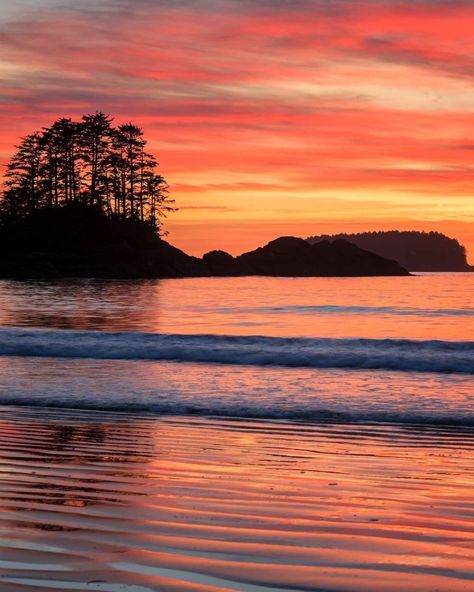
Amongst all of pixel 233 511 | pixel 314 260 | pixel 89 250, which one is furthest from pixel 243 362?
pixel 314 260

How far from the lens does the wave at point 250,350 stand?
2000 cm

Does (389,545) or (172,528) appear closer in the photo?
(389,545)

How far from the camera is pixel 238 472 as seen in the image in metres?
7.34

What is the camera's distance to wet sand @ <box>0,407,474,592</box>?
14.1 ft

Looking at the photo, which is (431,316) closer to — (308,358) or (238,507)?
(308,358)

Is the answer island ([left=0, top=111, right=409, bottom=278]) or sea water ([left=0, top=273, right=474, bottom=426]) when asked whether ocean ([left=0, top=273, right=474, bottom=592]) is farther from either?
island ([left=0, top=111, right=409, bottom=278])

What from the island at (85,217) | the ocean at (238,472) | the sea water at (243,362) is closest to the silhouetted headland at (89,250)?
the island at (85,217)

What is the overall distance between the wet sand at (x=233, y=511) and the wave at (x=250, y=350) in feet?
32.8

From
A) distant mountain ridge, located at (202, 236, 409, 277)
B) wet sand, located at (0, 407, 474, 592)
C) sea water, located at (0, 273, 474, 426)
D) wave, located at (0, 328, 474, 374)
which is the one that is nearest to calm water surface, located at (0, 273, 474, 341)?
sea water, located at (0, 273, 474, 426)

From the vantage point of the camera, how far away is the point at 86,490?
646 centimetres

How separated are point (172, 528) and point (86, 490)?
1.39 m

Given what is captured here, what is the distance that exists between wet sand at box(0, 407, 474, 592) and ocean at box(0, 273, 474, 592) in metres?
0.02

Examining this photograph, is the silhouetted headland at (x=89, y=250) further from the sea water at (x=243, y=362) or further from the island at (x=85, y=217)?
the sea water at (x=243, y=362)

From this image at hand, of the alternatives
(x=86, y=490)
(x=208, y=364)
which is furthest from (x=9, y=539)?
(x=208, y=364)
